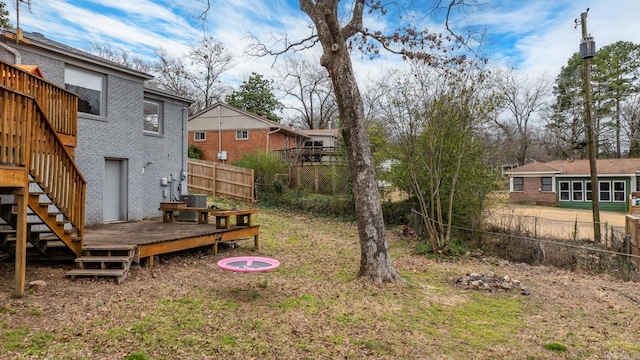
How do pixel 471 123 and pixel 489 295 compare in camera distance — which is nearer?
pixel 489 295

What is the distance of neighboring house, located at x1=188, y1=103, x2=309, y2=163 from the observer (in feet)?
89.8

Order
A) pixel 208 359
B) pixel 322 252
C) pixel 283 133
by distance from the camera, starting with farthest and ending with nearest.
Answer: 1. pixel 283 133
2. pixel 322 252
3. pixel 208 359

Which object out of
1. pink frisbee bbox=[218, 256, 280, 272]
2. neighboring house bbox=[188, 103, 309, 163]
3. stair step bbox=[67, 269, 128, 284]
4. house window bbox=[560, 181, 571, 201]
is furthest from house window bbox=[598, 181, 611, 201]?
stair step bbox=[67, 269, 128, 284]

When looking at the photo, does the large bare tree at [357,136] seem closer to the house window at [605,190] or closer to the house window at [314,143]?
the house window at [314,143]

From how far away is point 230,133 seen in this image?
28.0m

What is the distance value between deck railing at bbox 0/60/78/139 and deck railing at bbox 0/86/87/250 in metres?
0.53

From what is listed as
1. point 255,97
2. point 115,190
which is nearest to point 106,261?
point 115,190

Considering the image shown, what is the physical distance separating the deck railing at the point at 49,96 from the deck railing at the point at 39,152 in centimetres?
53

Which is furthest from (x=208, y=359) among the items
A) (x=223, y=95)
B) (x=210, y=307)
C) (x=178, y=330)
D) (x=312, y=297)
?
(x=223, y=95)

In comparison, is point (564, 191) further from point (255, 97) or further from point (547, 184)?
point (255, 97)

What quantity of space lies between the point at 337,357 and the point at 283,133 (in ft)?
86.1

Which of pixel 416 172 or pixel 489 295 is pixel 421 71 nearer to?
pixel 416 172

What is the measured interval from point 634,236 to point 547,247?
252 centimetres

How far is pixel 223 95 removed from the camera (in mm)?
38781
